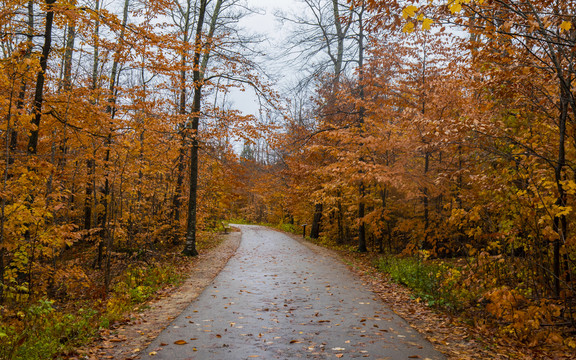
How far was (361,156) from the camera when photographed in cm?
1266

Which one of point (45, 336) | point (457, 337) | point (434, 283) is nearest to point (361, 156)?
point (434, 283)

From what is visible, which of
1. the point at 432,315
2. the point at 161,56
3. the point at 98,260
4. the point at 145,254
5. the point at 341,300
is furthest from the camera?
the point at 98,260

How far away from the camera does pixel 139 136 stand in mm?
12227

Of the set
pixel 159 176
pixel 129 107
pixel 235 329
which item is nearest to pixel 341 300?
pixel 235 329

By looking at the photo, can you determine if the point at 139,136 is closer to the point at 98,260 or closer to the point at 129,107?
the point at 129,107

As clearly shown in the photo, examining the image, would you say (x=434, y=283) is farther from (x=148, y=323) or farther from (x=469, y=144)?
(x=148, y=323)

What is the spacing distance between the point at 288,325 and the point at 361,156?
816 centimetres

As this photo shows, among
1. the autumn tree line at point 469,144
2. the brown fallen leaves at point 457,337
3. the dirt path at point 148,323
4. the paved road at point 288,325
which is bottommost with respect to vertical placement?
the dirt path at point 148,323

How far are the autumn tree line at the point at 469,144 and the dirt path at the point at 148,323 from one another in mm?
4897

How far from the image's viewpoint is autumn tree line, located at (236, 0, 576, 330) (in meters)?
5.13

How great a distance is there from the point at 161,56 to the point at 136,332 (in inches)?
278

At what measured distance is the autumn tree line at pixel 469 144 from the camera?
5.13 m

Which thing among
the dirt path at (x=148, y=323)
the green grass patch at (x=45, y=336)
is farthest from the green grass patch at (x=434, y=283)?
the green grass patch at (x=45, y=336)

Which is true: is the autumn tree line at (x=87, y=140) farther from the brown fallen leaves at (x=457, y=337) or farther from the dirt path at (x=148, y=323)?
the brown fallen leaves at (x=457, y=337)
